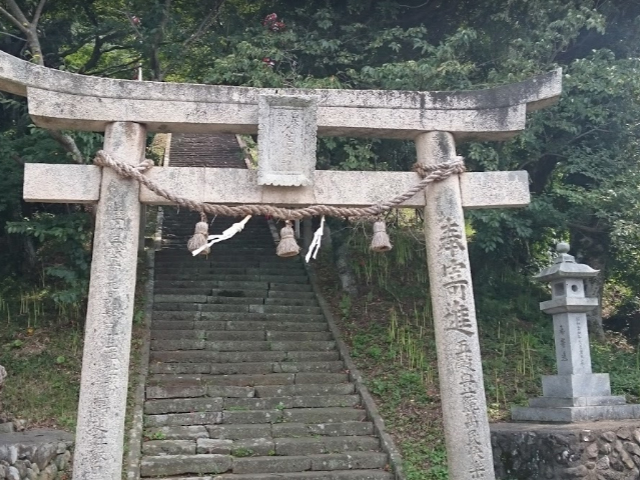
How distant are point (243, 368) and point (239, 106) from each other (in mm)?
4958

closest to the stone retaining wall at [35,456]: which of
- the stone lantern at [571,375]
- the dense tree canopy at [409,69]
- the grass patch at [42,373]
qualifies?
the grass patch at [42,373]

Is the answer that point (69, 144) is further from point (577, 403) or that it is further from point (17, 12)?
A: point (577, 403)

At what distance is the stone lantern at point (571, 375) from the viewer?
855 cm

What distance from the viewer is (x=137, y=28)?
11414mm

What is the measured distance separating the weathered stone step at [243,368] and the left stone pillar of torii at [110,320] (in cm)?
420

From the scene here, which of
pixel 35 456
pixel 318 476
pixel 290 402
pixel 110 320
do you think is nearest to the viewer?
pixel 110 320

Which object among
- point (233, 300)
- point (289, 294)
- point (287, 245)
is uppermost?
point (289, 294)

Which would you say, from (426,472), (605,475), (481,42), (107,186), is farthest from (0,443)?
(481,42)

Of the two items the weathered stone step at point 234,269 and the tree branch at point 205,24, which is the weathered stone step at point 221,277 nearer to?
the weathered stone step at point 234,269

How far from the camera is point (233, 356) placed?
412 inches

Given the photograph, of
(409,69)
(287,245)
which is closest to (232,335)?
(409,69)

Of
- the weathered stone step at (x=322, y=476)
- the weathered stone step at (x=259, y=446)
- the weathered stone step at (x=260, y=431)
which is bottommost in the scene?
the weathered stone step at (x=322, y=476)

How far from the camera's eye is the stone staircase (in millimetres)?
8203

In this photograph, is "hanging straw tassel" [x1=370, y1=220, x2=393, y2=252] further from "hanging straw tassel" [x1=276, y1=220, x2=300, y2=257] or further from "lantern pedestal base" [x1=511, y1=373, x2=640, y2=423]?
"lantern pedestal base" [x1=511, y1=373, x2=640, y2=423]
